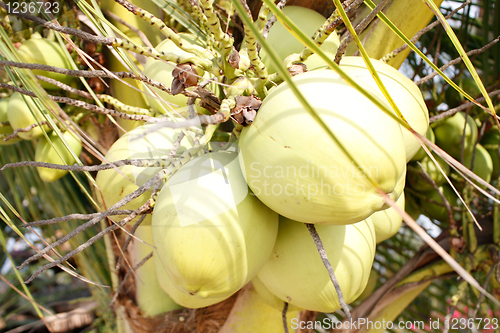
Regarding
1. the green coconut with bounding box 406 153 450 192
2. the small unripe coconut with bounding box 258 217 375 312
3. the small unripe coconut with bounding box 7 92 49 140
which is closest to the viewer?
the small unripe coconut with bounding box 258 217 375 312

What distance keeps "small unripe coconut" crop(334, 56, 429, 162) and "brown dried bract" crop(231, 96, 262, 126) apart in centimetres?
13

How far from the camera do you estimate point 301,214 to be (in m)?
0.40

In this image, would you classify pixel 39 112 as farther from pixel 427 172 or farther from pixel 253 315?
pixel 427 172

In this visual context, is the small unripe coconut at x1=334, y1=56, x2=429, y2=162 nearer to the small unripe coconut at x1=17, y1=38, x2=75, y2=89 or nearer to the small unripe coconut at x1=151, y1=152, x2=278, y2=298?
the small unripe coconut at x1=151, y1=152, x2=278, y2=298

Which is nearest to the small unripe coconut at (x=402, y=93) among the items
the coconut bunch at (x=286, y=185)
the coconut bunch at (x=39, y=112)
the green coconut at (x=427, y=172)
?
the coconut bunch at (x=286, y=185)

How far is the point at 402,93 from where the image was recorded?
465 millimetres

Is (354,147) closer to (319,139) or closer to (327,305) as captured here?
(319,139)

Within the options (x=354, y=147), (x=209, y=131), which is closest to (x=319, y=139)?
(x=354, y=147)

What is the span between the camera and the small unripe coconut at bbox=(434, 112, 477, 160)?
0.90m

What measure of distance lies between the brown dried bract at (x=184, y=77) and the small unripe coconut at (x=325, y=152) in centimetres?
10

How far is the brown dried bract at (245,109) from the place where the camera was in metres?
0.42

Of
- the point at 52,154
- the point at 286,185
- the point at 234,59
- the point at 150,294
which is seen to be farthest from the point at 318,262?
the point at 52,154

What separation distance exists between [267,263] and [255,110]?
0.78 ft

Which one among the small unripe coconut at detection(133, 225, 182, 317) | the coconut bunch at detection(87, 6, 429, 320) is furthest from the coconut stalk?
the coconut bunch at detection(87, 6, 429, 320)
